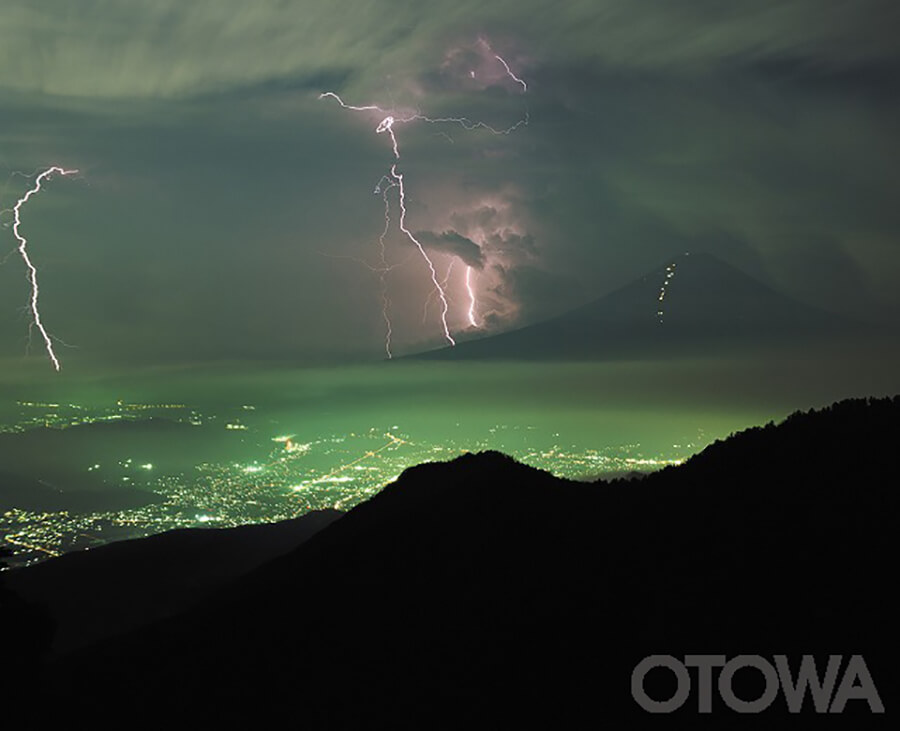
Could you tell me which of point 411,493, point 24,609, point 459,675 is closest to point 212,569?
point 411,493

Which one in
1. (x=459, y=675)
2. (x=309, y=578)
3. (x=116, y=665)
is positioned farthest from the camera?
(x=309, y=578)

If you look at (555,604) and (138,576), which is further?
(138,576)

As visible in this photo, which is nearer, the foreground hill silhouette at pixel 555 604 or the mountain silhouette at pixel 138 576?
the foreground hill silhouette at pixel 555 604

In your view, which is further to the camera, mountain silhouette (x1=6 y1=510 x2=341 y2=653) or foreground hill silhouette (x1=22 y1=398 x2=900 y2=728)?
mountain silhouette (x1=6 y1=510 x2=341 y2=653)

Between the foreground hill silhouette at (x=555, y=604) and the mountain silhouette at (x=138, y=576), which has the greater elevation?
the foreground hill silhouette at (x=555, y=604)

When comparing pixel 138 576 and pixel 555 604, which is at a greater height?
pixel 555 604

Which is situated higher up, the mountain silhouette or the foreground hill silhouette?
the foreground hill silhouette

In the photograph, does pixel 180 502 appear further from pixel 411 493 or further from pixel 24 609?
pixel 24 609

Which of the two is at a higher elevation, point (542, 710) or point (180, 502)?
point (542, 710)
